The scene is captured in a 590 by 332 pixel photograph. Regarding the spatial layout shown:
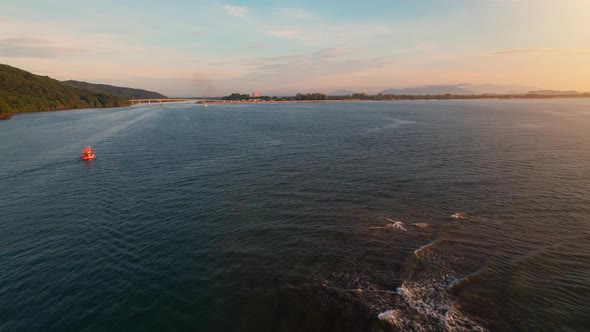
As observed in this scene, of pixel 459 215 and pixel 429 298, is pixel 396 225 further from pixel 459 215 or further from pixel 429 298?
pixel 429 298

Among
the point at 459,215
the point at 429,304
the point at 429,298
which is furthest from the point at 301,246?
the point at 459,215

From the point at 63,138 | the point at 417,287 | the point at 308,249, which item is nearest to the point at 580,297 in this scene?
the point at 417,287

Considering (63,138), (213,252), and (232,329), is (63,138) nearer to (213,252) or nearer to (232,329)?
(213,252)

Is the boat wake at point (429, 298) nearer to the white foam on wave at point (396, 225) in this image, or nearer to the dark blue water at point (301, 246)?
the dark blue water at point (301, 246)

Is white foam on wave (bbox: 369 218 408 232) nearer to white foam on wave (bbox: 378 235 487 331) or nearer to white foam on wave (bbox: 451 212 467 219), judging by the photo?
white foam on wave (bbox: 378 235 487 331)

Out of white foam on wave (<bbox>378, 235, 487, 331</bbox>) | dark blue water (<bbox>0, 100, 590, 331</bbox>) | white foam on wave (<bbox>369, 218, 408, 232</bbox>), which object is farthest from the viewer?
white foam on wave (<bbox>369, 218, 408, 232</bbox>)

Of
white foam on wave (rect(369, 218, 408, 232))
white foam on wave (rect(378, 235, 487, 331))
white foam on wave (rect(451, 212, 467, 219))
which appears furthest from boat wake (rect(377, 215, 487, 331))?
white foam on wave (rect(451, 212, 467, 219))

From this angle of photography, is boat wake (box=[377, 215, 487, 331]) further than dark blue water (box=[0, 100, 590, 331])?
No

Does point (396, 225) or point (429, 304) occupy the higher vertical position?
point (396, 225)
